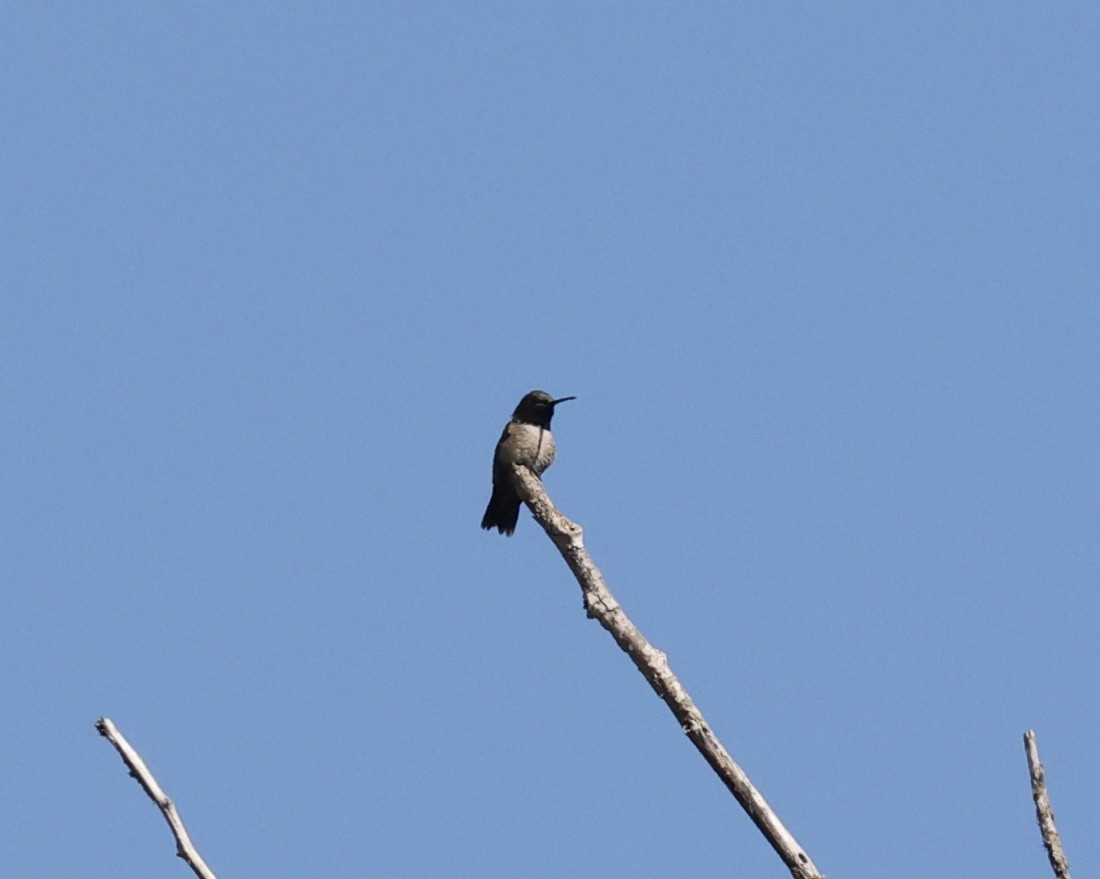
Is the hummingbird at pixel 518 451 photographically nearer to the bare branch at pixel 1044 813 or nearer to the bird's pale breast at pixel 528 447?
the bird's pale breast at pixel 528 447

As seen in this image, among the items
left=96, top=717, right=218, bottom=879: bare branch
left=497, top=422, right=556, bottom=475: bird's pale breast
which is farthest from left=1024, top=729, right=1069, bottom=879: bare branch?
left=497, top=422, right=556, bottom=475: bird's pale breast

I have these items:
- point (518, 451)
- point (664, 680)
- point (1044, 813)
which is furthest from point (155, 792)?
point (518, 451)

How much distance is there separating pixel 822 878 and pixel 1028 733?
4.28 feet

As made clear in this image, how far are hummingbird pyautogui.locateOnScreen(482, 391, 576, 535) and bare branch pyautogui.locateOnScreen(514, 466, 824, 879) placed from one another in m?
1.96

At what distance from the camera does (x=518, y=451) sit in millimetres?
11242

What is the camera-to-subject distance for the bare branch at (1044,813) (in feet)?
17.0

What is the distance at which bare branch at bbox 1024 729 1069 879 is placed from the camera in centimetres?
518

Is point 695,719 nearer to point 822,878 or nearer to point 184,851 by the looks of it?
point 822,878

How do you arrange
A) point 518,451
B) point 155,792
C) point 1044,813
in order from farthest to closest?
1. point 518,451
2. point 1044,813
3. point 155,792

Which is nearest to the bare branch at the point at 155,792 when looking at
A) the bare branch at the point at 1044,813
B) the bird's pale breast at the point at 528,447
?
the bare branch at the point at 1044,813

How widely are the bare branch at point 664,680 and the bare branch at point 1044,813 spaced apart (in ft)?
4.27

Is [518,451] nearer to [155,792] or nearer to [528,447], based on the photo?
[528,447]

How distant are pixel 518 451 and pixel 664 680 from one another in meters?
3.98

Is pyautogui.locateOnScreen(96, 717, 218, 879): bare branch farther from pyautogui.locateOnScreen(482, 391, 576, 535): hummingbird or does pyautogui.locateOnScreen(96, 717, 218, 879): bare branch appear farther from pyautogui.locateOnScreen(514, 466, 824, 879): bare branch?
pyautogui.locateOnScreen(482, 391, 576, 535): hummingbird
